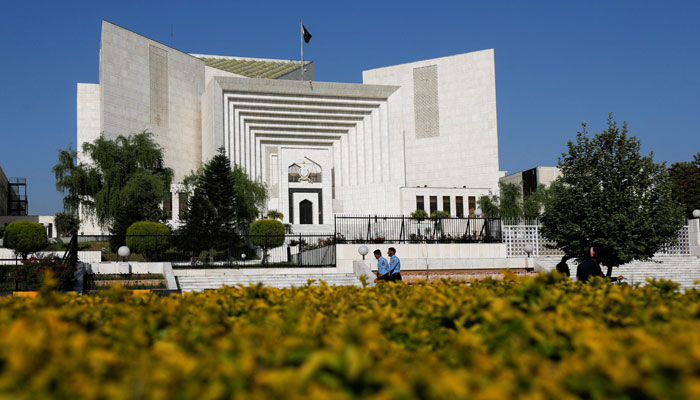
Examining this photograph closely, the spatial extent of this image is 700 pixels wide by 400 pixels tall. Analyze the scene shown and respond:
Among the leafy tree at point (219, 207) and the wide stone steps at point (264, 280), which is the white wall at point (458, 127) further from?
the wide stone steps at point (264, 280)

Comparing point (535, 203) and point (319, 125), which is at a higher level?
point (319, 125)

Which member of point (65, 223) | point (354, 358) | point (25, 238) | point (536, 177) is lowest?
point (354, 358)

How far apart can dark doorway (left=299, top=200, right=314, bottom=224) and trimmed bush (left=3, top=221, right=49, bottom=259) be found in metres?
25.3

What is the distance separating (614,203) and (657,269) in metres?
7.07

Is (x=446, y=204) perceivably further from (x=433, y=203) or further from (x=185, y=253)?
(x=185, y=253)

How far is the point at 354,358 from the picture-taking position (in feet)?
6.40

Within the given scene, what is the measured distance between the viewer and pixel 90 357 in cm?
216

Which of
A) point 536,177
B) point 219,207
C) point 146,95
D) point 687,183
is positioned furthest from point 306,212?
Answer: point 687,183

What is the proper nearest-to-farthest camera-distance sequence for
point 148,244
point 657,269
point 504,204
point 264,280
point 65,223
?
1. point 264,280
2. point 657,269
3. point 148,244
4. point 65,223
5. point 504,204

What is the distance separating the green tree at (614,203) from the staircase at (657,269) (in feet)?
11.6

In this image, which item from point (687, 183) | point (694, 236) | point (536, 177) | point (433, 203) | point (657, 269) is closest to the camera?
point (657, 269)

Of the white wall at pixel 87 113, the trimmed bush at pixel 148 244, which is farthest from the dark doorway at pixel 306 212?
the trimmed bush at pixel 148 244

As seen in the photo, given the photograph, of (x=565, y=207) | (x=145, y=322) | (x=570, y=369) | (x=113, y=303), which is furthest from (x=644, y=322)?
(x=565, y=207)

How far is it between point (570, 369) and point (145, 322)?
2.28m
